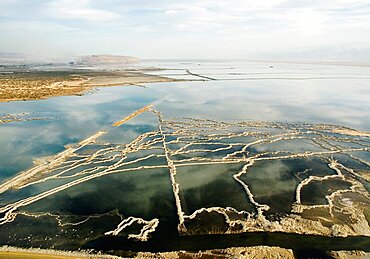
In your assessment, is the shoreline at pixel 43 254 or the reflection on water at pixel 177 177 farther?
the reflection on water at pixel 177 177

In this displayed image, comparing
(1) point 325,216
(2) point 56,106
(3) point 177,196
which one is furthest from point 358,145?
(2) point 56,106

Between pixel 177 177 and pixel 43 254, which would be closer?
pixel 43 254

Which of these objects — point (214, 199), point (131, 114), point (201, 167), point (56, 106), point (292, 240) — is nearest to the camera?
point (292, 240)

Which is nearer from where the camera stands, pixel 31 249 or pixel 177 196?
pixel 31 249

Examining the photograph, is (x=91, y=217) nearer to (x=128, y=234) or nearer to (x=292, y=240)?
(x=128, y=234)

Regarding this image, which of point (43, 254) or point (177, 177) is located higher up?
point (177, 177)

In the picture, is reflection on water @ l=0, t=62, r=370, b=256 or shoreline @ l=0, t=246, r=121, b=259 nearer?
shoreline @ l=0, t=246, r=121, b=259

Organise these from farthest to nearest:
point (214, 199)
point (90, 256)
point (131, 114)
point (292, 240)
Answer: point (131, 114) → point (214, 199) → point (292, 240) → point (90, 256)
